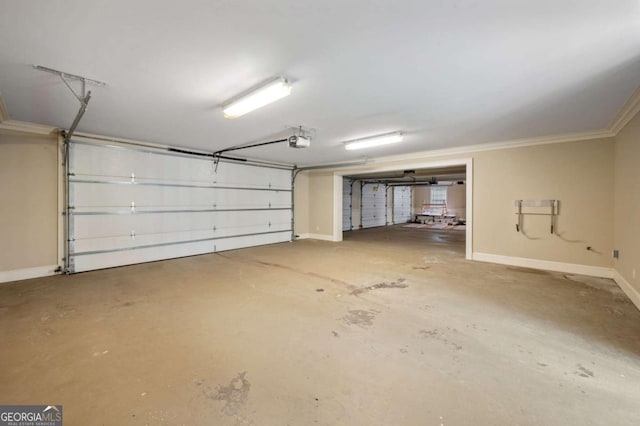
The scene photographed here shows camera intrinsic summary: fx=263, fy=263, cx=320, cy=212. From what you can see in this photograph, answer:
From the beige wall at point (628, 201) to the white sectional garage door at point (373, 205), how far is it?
308 inches

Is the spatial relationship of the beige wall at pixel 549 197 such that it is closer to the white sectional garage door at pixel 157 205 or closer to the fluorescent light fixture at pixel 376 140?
the fluorescent light fixture at pixel 376 140

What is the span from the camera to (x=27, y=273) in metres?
4.00

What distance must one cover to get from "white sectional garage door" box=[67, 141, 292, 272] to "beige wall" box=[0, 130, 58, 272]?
0.23 metres

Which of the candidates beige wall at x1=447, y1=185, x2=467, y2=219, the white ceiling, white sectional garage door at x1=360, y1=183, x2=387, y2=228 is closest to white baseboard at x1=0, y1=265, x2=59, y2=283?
the white ceiling

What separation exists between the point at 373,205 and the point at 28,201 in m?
10.5

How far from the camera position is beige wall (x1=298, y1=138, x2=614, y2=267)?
13.7 feet

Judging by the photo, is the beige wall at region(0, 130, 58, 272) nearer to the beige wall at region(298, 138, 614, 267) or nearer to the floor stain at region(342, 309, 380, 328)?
the floor stain at region(342, 309, 380, 328)

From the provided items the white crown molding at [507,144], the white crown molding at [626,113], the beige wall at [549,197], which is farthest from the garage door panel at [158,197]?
the white crown molding at [626,113]

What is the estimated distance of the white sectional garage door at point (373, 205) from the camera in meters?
11.4

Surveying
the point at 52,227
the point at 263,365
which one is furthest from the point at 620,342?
the point at 52,227

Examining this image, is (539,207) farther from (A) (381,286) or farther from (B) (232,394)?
(B) (232,394)

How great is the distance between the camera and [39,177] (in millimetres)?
4086

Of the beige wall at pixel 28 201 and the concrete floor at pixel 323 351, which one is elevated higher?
the beige wall at pixel 28 201

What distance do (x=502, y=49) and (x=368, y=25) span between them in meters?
1.07
